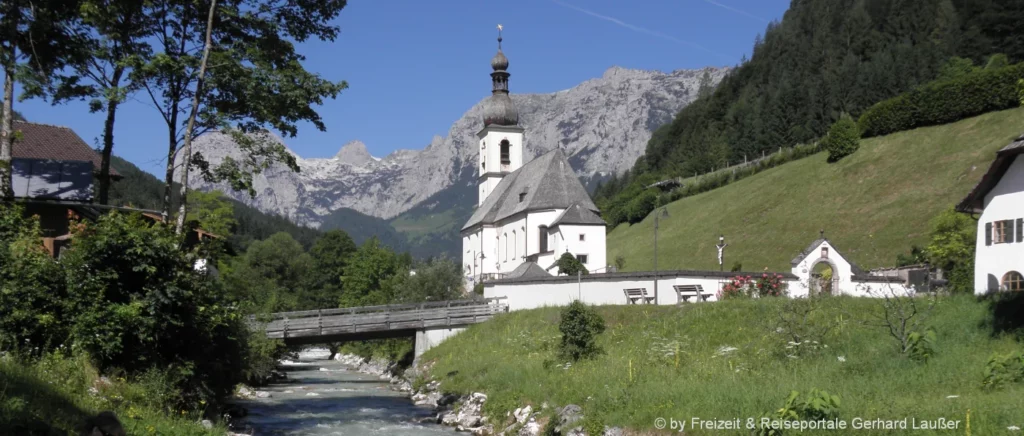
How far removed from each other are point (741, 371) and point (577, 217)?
3740cm

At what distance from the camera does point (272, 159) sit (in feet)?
70.4

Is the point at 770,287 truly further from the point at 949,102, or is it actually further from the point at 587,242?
the point at 949,102

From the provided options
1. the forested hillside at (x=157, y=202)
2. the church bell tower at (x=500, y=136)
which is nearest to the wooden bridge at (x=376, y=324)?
the church bell tower at (x=500, y=136)

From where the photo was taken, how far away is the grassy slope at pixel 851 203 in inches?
2254

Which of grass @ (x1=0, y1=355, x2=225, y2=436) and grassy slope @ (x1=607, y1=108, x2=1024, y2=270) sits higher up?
grassy slope @ (x1=607, y1=108, x2=1024, y2=270)

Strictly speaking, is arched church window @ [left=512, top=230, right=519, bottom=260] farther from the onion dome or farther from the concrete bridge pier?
the concrete bridge pier

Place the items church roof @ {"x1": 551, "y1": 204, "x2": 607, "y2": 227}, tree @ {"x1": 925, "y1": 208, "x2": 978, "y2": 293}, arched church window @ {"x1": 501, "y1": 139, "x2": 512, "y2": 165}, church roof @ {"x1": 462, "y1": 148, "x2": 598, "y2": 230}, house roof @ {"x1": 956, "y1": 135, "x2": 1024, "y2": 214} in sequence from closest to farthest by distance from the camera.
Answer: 1. house roof @ {"x1": 956, "y1": 135, "x2": 1024, "y2": 214}
2. tree @ {"x1": 925, "y1": 208, "x2": 978, "y2": 293}
3. church roof @ {"x1": 551, "y1": 204, "x2": 607, "y2": 227}
4. church roof @ {"x1": 462, "y1": 148, "x2": 598, "y2": 230}
5. arched church window @ {"x1": 501, "y1": 139, "x2": 512, "y2": 165}

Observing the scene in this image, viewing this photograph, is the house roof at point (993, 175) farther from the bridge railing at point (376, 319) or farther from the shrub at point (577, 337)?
the bridge railing at point (376, 319)

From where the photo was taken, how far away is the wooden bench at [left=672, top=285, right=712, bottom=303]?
34062 mm

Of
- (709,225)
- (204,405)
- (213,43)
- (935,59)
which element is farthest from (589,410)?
(935,59)

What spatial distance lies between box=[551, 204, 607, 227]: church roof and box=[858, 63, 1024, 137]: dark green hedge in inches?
1239

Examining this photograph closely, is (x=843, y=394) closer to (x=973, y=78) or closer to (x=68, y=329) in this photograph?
(x=68, y=329)

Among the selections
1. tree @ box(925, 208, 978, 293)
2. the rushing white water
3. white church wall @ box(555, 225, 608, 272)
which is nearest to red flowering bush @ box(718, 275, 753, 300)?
the rushing white water

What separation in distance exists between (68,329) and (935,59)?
92.6m
